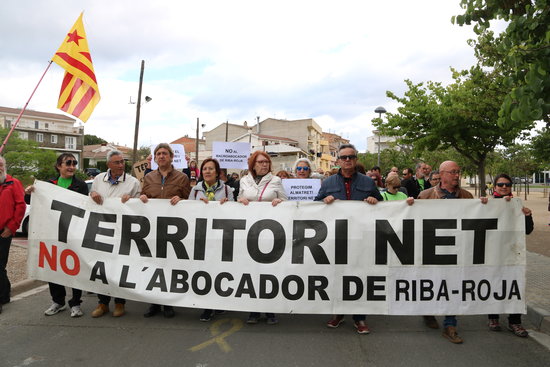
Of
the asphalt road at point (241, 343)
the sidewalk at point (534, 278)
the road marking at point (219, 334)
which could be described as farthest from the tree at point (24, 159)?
the road marking at point (219, 334)

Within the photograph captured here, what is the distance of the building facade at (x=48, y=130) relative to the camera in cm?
7631

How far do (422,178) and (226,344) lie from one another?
21.9 feet

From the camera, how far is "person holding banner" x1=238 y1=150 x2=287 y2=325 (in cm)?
492

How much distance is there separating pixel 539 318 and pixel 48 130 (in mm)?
85892

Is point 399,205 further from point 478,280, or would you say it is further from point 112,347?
point 112,347

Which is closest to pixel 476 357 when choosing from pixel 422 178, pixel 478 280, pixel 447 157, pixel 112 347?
pixel 478 280

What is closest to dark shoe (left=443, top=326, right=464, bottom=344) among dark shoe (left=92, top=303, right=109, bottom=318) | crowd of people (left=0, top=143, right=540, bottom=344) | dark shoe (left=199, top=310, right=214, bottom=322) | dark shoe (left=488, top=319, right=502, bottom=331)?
crowd of people (left=0, top=143, right=540, bottom=344)

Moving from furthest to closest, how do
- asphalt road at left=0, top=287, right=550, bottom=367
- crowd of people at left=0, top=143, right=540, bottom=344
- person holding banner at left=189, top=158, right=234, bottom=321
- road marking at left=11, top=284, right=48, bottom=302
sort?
road marking at left=11, top=284, right=48, bottom=302
person holding banner at left=189, top=158, right=234, bottom=321
crowd of people at left=0, top=143, right=540, bottom=344
asphalt road at left=0, top=287, right=550, bottom=367

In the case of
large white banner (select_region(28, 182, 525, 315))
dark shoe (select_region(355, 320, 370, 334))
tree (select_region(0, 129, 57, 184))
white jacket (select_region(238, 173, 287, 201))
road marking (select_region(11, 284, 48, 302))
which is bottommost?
road marking (select_region(11, 284, 48, 302))

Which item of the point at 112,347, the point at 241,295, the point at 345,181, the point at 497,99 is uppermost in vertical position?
the point at 497,99

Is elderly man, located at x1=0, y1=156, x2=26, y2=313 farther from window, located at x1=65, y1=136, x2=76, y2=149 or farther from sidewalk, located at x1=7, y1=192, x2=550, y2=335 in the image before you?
window, located at x1=65, y1=136, x2=76, y2=149

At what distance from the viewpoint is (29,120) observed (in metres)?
86.4

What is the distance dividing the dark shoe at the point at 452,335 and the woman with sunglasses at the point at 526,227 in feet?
1.86

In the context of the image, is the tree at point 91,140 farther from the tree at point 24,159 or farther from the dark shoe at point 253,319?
the dark shoe at point 253,319
